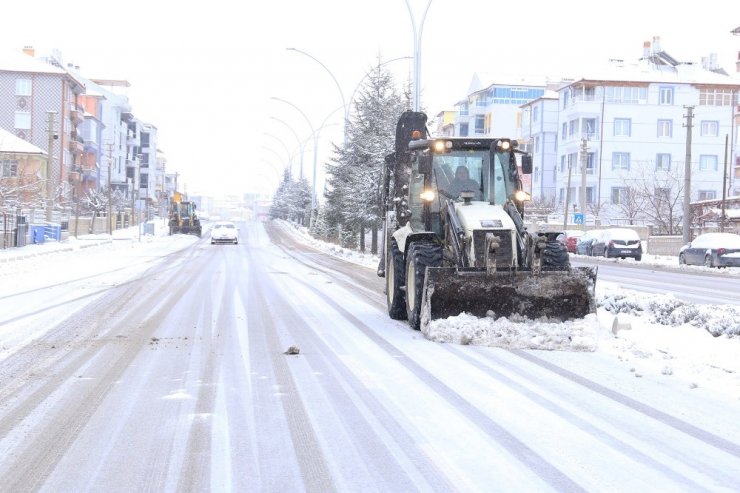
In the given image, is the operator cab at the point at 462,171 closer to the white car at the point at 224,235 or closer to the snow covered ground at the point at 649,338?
the snow covered ground at the point at 649,338

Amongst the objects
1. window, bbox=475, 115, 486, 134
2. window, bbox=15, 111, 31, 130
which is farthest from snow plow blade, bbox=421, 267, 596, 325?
window, bbox=475, 115, 486, 134

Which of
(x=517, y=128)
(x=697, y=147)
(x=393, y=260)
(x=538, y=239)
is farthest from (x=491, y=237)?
(x=517, y=128)

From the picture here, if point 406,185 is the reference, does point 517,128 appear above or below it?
above

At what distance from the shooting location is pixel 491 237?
1107 cm

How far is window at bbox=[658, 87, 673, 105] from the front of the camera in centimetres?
7612

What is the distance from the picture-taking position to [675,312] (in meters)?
12.6

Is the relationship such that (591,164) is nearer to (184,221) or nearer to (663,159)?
(663,159)

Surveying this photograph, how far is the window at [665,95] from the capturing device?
76.1 meters

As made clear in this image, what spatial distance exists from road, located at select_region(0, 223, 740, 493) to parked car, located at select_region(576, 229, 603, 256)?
120ft

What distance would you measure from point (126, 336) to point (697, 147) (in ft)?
238

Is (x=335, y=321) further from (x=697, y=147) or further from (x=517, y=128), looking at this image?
(x=517, y=128)

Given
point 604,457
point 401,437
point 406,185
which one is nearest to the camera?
point 604,457

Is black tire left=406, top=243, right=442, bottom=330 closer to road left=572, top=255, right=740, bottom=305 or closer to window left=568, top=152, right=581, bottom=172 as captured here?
road left=572, top=255, right=740, bottom=305

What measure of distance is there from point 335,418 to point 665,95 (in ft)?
248
